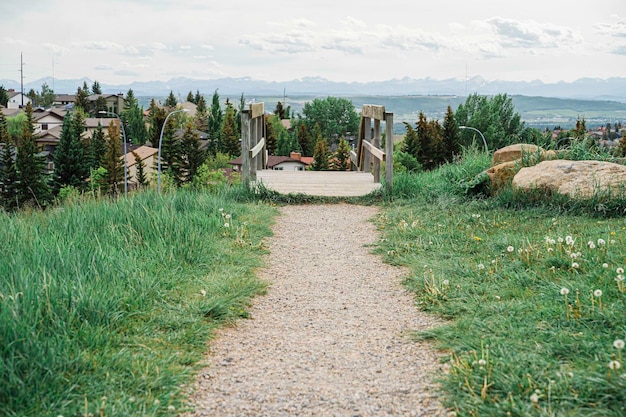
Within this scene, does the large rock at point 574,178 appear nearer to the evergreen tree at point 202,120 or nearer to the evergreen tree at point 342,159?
the evergreen tree at point 342,159

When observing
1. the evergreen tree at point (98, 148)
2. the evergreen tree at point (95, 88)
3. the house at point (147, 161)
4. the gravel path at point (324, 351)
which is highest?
the evergreen tree at point (95, 88)

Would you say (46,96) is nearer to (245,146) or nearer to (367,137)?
(367,137)

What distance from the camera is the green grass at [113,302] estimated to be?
3.88m

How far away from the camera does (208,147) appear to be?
361ft

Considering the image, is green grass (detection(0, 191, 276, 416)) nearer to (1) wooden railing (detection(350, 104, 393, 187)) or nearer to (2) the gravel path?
(2) the gravel path

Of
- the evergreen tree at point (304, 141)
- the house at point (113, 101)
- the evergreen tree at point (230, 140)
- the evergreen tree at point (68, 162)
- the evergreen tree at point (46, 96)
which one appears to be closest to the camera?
the evergreen tree at point (68, 162)

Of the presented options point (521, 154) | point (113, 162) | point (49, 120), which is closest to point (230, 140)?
point (113, 162)

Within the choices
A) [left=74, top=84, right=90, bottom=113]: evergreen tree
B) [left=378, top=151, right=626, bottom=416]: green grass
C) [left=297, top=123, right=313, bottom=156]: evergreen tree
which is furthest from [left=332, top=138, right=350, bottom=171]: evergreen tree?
[left=74, top=84, right=90, bottom=113]: evergreen tree

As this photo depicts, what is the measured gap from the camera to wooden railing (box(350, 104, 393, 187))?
12000 millimetres

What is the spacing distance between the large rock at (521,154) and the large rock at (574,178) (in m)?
0.92

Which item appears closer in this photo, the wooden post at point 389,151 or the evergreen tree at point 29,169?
the wooden post at point 389,151

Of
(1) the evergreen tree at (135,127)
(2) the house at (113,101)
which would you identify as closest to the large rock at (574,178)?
(1) the evergreen tree at (135,127)

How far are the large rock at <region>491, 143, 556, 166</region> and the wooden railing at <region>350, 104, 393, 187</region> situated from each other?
182 centimetres

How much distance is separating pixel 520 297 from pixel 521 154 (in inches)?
251
